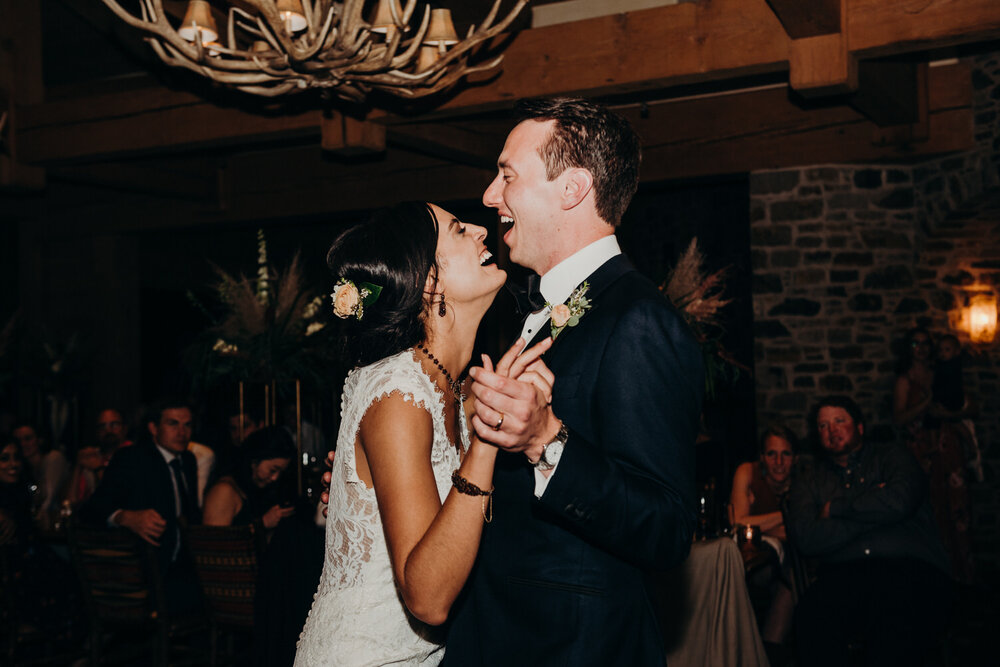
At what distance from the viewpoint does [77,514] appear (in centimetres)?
508

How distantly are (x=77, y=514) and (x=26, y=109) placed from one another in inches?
137

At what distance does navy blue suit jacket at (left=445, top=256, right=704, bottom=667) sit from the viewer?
4.30 feet

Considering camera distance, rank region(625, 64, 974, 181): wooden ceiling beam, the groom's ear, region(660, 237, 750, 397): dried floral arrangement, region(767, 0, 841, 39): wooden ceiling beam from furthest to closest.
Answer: region(625, 64, 974, 181): wooden ceiling beam, region(660, 237, 750, 397): dried floral arrangement, region(767, 0, 841, 39): wooden ceiling beam, the groom's ear

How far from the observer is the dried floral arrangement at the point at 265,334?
5191 millimetres

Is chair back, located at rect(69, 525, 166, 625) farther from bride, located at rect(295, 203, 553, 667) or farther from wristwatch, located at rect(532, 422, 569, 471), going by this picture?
wristwatch, located at rect(532, 422, 569, 471)

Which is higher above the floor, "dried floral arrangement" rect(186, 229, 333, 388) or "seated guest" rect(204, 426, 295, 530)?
"dried floral arrangement" rect(186, 229, 333, 388)

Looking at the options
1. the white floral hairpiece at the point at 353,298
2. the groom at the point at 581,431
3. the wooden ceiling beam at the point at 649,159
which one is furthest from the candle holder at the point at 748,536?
the wooden ceiling beam at the point at 649,159

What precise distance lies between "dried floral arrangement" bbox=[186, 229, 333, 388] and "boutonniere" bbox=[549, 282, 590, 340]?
3.74 meters

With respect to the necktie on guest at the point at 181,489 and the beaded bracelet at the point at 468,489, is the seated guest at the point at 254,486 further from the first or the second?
the beaded bracelet at the point at 468,489

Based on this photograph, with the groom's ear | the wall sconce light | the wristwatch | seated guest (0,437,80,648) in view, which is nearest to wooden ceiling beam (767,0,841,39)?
the groom's ear

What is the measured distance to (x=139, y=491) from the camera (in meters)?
4.85

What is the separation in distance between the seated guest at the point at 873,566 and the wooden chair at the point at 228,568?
2461 millimetres

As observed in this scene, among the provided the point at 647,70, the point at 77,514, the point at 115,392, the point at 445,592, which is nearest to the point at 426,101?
the point at 647,70

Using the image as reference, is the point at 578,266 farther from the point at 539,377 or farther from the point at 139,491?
the point at 139,491
